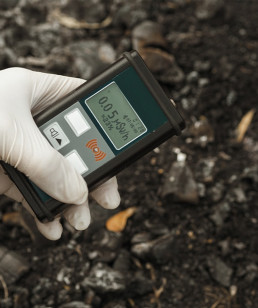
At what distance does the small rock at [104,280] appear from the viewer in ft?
6.32

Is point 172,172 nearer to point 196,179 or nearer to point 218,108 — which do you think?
point 196,179

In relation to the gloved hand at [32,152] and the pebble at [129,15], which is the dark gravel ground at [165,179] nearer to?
the pebble at [129,15]

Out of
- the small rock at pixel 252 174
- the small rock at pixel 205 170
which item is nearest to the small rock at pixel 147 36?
the small rock at pixel 205 170

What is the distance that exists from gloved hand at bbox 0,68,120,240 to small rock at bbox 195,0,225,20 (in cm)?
140

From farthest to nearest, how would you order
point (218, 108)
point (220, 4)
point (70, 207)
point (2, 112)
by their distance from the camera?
point (220, 4)
point (218, 108)
point (70, 207)
point (2, 112)

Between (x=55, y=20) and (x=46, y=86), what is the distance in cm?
113

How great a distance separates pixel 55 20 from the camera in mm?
2797

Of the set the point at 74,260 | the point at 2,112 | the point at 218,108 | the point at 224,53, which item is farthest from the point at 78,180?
the point at 224,53

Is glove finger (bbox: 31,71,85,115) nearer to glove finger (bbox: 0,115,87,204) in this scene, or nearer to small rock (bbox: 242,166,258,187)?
glove finger (bbox: 0,115,87,204)

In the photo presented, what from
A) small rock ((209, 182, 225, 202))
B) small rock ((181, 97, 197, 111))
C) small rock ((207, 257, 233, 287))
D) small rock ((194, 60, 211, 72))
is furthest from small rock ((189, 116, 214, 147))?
small rock ((207, 257, 233, 287))

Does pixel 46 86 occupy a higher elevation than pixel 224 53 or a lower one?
higher

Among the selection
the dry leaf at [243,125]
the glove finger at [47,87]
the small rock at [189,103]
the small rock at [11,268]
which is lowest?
the dry leaf at [243,125]

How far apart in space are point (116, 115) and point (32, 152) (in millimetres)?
351

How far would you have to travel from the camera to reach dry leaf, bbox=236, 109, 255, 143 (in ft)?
7.91
